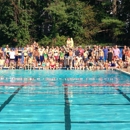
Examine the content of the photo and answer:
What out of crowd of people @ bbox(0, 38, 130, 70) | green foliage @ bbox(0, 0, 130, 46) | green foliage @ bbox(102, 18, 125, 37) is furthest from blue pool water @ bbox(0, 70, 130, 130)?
green foliage @ bbox(102, 18, 125, 37)

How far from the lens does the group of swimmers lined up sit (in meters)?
22.3

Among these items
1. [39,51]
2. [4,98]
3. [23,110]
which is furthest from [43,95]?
[39,51]

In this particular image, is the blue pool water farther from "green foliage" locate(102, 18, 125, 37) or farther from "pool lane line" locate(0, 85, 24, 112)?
"green foliage" locate(102, 18, 125, 37)

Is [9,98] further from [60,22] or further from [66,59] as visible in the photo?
[60,22]

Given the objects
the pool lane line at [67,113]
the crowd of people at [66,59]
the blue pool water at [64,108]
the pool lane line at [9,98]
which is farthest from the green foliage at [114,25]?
the pool lane line at [67,113]

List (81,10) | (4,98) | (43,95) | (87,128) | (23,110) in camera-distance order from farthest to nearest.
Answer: (81,10)
(43,95)
(4,98)
(23,110)
(87,128)

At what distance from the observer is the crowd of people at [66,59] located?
2230 cm

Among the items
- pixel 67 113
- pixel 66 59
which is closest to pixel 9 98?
pixel 67 113

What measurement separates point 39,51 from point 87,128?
1659cm

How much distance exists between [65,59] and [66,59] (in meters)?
0.06

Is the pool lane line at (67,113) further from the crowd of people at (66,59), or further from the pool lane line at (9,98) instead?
the crowd of people at (66,59)

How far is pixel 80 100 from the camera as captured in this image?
931 centimetres

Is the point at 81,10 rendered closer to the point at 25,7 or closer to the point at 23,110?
the point at 25,7

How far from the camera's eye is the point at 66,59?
22.5 m
